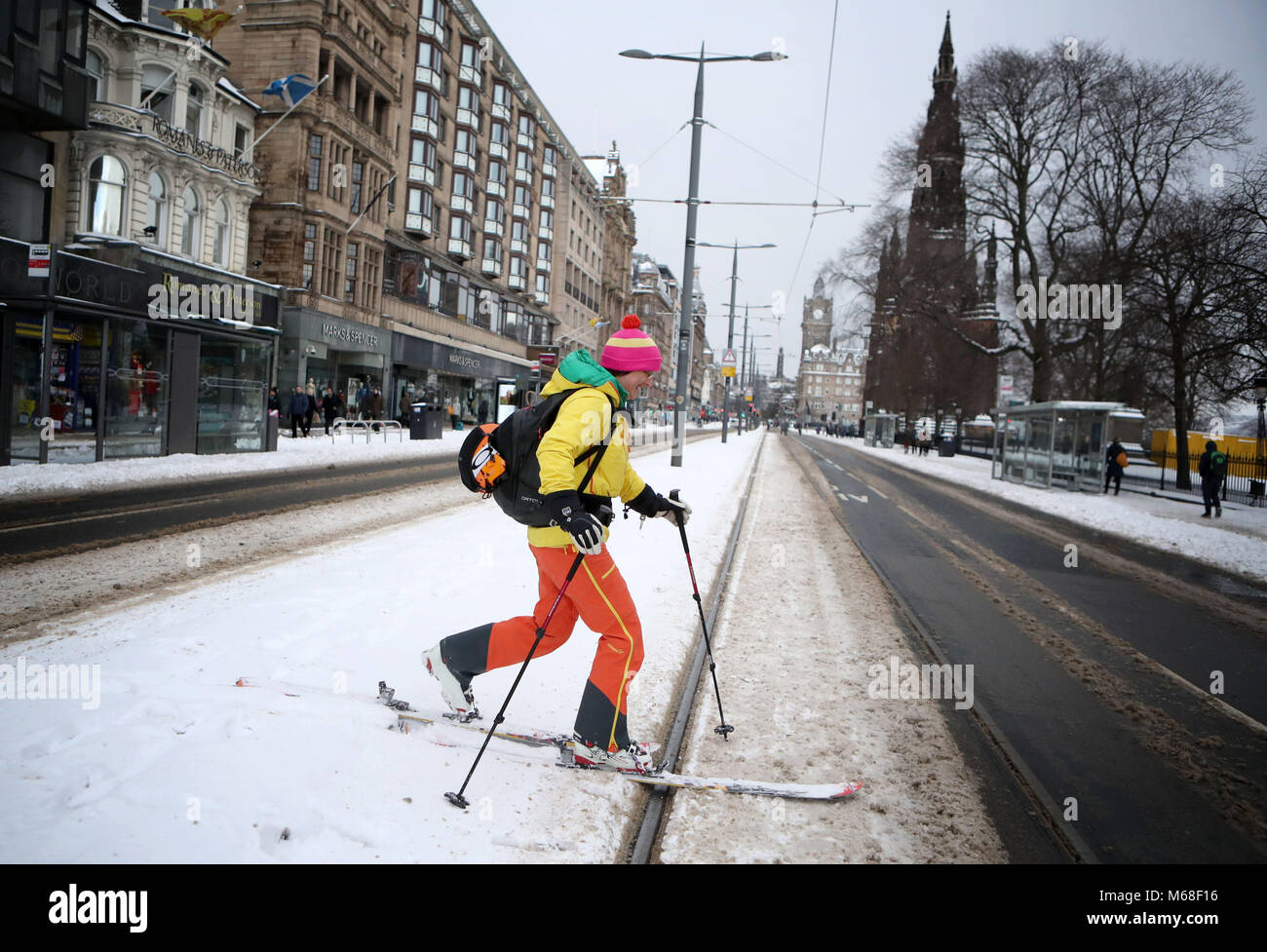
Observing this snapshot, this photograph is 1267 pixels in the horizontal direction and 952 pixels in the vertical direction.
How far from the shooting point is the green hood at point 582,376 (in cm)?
337

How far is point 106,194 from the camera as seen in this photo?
71.9 feet

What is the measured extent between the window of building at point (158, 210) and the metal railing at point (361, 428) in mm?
7122

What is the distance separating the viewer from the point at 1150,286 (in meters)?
19.7

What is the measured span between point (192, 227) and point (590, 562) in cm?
2698

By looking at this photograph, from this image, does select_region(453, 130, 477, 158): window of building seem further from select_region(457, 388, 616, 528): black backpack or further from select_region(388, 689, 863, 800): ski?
select_region(388, 689, 863, 800): ski

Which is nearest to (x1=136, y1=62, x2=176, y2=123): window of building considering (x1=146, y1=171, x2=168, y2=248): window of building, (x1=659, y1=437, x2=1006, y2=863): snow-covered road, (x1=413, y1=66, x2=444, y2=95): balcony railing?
(x1=146, y1=171, x2=168, y2=248): window of building

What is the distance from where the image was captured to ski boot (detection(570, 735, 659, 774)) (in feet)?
11.8

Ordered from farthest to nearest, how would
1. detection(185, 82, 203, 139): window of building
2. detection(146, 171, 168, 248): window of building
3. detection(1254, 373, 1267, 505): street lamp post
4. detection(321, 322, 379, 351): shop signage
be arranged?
detection(321, 322, 379, 351): shop signage < detection(185, 82, 203, 139): window of building < detection(146, 171, 168, 248): window of building < detection(1254, 373, 1267, 505): street lamp post

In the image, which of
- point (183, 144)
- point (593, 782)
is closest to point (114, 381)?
point (183, 144)


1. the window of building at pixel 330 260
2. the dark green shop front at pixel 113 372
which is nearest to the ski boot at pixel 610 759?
the dark green shop front at pixel 113 372

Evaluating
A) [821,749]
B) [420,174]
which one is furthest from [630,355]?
[420,174]

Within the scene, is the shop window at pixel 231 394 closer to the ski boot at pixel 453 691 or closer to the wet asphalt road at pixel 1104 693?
the wet asphalt road at pixel 1104 693

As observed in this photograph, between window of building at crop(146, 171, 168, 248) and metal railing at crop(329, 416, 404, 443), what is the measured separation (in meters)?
7.12
